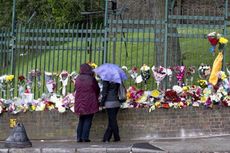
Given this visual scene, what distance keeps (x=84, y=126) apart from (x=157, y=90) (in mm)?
1853

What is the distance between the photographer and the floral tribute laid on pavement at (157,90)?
11.1 meters

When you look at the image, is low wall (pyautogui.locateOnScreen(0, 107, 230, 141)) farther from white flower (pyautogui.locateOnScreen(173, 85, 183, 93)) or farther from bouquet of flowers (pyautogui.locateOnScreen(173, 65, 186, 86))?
bouquet of flowers (pyautogui.locateOnScreen(173, 65, 186, 86))

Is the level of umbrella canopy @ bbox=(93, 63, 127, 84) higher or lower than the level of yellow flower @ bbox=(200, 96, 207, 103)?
higher

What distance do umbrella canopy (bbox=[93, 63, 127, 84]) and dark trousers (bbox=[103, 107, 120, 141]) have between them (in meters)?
0.64

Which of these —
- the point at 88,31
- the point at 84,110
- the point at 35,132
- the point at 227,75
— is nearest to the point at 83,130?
the point at 84,110

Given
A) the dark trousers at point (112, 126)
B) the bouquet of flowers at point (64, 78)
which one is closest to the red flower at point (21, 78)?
the bouquet of flowers at point (64, 78)

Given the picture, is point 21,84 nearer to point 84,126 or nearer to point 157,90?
point 84,126

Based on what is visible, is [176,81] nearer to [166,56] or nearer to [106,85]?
[166,56]

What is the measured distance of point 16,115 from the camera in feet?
37.7

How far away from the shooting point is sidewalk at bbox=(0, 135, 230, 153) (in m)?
9.59

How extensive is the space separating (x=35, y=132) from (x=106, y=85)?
6.93 feet

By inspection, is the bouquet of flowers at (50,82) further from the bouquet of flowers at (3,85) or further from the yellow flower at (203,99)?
the yellow flower at (203,99)

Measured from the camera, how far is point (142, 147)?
386 inches

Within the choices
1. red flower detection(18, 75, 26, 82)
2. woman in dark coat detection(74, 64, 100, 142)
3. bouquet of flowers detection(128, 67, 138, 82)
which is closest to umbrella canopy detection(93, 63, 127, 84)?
woman in dark coat detection(74, 64, 100, 142)
